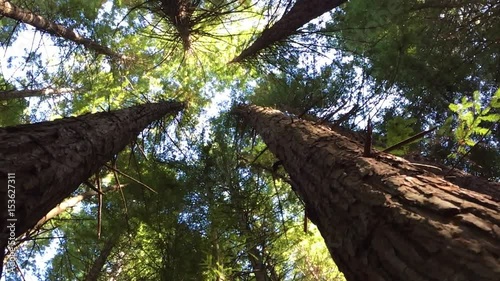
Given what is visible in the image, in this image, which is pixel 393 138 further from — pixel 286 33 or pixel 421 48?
pixel 421 48

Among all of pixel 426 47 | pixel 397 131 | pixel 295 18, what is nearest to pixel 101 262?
pixel 295 18

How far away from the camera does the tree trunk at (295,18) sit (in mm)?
5273

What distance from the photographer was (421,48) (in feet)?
22.5

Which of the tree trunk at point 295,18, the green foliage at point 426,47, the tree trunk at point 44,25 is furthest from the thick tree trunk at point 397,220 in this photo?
the tree trunk at point 44,25

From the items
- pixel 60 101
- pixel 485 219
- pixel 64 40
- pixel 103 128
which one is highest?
pixel 60 101

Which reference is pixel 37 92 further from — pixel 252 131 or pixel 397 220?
pixel 397 220

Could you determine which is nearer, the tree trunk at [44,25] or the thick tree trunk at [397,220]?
the thick tree trunk at [397,220]

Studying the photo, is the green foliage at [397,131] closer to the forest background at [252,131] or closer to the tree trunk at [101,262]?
the forest background at [252,131]

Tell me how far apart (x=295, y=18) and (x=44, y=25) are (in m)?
5.54

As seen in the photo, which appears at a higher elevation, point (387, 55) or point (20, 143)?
Result: point (387, 55)

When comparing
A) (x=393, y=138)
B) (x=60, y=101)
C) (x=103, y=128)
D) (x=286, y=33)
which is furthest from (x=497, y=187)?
(x=60, y=101)

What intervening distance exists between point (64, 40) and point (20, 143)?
26.4ft

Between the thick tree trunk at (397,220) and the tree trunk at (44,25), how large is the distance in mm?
6776

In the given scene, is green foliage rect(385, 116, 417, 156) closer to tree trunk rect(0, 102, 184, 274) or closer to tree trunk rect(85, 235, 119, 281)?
tree trunk rect(0, 102, 184, 274)
